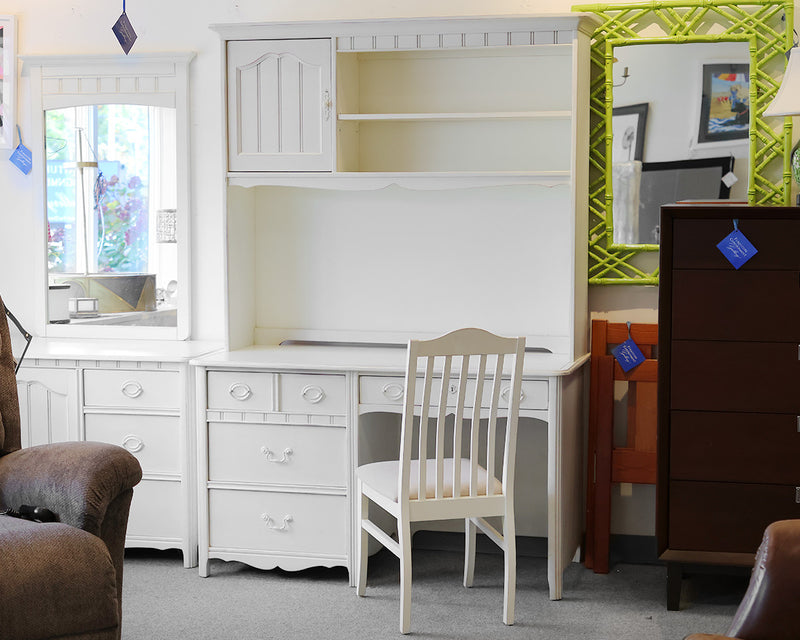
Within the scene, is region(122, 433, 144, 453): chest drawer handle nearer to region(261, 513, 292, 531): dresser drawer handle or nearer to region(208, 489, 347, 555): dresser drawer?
region(208, 489, 347, 555): dresser drawer

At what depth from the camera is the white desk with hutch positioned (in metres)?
3.22

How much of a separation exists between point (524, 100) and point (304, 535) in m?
1.69

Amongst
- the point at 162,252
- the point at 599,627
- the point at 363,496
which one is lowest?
the point at 599,627

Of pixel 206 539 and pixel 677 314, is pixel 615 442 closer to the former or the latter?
pixel 677 314

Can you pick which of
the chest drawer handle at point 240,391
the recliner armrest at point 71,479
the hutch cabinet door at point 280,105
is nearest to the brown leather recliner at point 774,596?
the recliner armrest at point 71,479

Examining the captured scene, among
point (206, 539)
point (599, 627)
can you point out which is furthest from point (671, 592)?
point (206, 539)

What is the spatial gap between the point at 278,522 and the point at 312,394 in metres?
0.45

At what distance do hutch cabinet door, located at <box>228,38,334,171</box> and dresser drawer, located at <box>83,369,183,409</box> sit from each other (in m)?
0.80

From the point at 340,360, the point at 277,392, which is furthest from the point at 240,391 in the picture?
the point at 340,360

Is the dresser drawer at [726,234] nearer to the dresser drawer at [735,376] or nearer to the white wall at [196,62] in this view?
the dresser drawer at [735,376]

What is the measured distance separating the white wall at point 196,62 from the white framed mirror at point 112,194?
53mm

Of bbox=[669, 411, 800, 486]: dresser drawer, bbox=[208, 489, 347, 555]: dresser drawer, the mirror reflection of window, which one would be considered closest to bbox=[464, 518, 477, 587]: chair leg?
bbox=[208, 489, 347, 555]: dresser drawer

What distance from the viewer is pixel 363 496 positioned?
3.12 metres

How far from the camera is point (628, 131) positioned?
11.2ft
